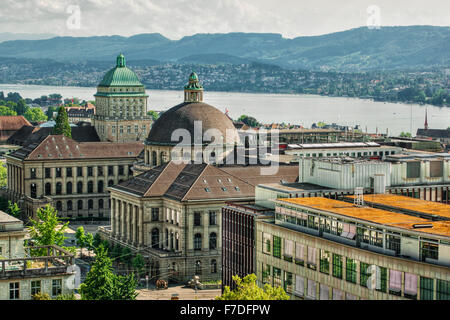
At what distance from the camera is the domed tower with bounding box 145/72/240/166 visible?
130 m

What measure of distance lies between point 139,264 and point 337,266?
1703 inches

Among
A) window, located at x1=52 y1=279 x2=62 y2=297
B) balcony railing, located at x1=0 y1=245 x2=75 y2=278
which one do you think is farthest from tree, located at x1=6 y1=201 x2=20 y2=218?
window, located at x1=52 y1=279 x2=62 y2=297

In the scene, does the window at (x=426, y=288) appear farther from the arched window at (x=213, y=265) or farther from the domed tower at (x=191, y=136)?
the domed tower at (x=191, y=136)

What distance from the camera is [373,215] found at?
6750 centimetres

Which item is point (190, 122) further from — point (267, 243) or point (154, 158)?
point (267, 243)

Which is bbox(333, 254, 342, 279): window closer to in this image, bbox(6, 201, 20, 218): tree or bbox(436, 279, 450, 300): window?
bbox(436, 279, 450, 300): window

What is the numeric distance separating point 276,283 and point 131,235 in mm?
44868

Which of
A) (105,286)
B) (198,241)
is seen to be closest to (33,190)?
(198,241)

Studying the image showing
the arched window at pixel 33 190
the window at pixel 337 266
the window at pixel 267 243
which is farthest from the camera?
the arched window at pixel 33 190

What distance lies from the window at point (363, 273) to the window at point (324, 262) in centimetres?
365

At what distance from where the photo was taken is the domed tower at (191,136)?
130 m

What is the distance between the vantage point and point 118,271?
105438 mm

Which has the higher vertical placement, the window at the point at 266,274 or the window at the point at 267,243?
the window at the point at 267,243

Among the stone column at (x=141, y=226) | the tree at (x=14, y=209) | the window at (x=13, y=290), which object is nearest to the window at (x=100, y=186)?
the tree at (x=14, y=209)
